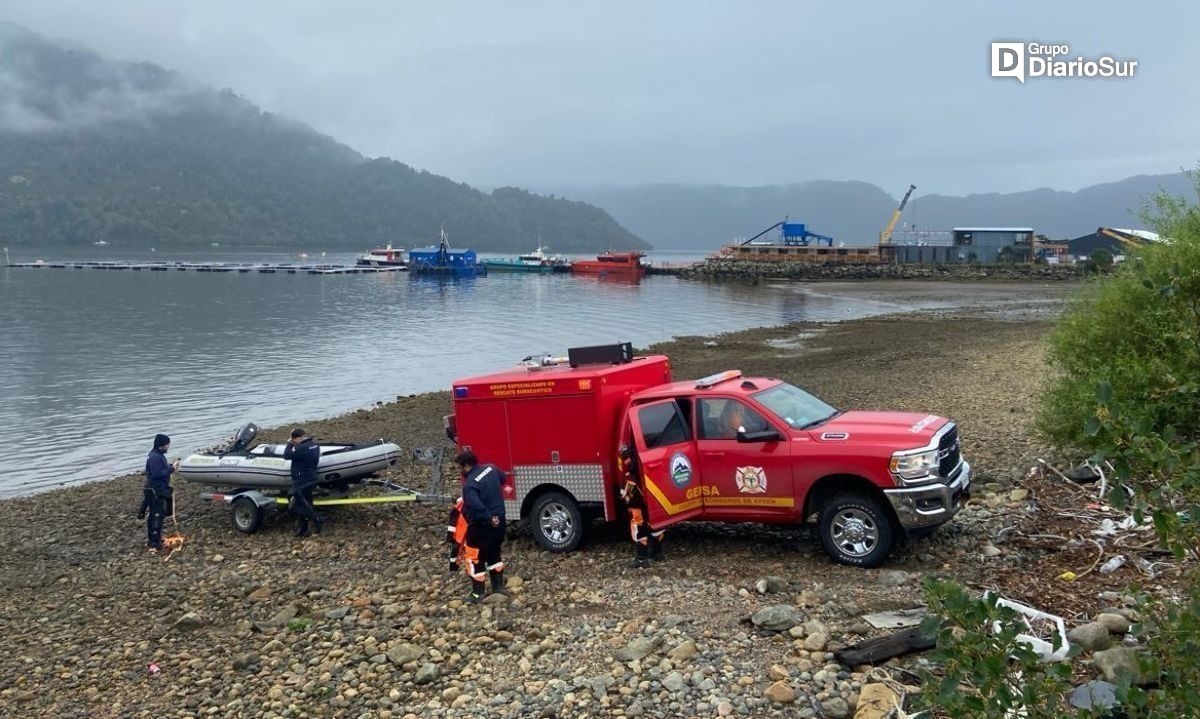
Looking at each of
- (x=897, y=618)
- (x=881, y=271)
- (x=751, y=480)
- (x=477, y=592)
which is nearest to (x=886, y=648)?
(x=897, y=618)

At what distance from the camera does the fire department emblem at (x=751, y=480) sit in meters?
9.62

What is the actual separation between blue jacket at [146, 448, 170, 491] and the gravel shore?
3.45ft

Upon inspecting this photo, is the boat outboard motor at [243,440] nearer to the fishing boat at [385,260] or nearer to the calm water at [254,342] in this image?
the calm water at [254,342]

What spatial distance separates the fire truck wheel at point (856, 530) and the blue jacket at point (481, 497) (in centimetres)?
346

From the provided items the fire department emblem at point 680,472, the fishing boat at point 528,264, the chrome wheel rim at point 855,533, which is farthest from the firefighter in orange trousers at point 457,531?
the fishing boat at point 528,264

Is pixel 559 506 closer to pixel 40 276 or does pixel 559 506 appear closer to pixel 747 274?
pixel 747 274

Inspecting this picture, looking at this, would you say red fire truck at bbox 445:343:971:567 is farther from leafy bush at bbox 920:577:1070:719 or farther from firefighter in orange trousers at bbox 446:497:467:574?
leafy bush at bbox 920:577:1070:719

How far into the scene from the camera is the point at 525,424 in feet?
36.9

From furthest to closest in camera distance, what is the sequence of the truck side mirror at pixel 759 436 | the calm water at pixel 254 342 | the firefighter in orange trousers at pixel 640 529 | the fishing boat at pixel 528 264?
the fishing boat at pixel 528 264 → the calm water at pixel 254 342 → the firefighter in orange trousers at pixel 640 529 → the truck side mirror at pixel 759 436

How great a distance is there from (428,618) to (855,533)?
14.6ft

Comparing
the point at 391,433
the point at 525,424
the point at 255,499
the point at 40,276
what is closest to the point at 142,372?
the point at 391,433

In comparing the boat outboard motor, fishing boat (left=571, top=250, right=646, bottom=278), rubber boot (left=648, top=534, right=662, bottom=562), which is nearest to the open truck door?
rubber boot (left=648, top=534, right=662, bottom=562)

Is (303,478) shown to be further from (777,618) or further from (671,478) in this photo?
(777,618)

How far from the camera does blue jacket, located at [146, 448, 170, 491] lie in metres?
12.8
